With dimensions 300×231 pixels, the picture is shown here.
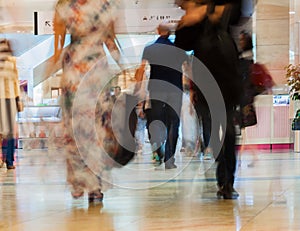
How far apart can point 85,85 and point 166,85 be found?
4.45ft

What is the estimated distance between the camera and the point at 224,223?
195cm

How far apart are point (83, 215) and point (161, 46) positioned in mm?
1603

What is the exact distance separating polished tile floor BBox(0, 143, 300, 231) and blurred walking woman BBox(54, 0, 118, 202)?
0.67ft

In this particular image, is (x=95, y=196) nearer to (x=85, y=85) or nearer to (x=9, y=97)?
(x=85, y=85)

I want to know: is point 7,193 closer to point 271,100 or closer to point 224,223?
point 224,223

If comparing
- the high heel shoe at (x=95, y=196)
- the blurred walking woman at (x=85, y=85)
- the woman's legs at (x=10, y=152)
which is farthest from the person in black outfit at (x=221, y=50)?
the woman's legs at (x=10, y=152)

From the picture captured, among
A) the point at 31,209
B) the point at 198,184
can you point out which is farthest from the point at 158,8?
the point at 31,209

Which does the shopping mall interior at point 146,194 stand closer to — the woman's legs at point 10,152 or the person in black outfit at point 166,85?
the person in black outfit at point 166,85

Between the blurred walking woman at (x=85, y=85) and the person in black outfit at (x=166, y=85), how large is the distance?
0.69 meters

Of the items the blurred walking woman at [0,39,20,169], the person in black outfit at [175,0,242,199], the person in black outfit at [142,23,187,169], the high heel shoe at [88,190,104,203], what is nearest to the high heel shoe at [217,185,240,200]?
the person in black outfit at [175,0,242,199]

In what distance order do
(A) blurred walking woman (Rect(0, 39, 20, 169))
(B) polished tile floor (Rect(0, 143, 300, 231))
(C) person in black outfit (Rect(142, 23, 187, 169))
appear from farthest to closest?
(A) blurred walking woman (Rect(0, 39, 20, 169)), (C) person in black outfit (Rect(142, 23, 187, 169)), (B) polished tile floor (Rect(0, 143, 300, 231))

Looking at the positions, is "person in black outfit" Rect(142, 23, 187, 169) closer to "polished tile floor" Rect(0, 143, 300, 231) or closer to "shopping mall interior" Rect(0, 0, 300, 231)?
"shopping mall interior" Rect(0, 0, 300, 231)

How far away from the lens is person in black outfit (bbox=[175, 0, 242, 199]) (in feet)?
8.37

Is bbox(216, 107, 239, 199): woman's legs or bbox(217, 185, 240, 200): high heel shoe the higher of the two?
bbox(216, 107, 239, 199): woman's legs
